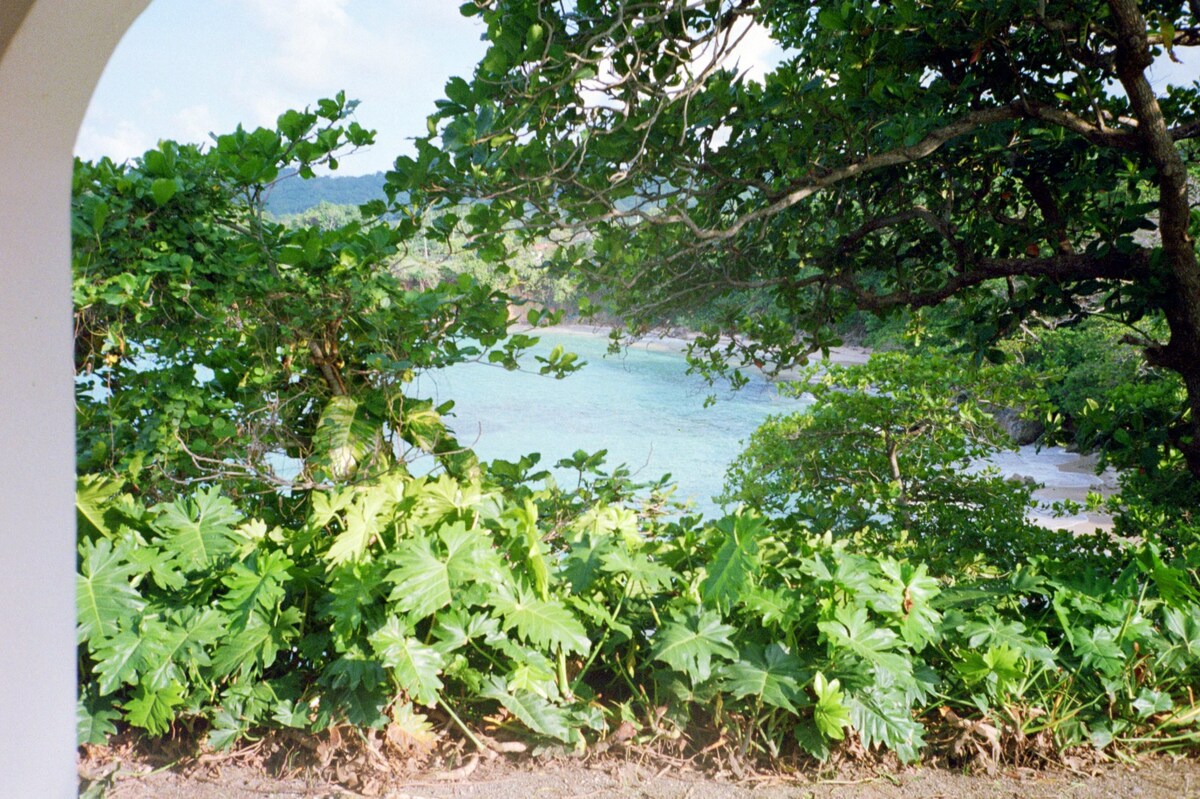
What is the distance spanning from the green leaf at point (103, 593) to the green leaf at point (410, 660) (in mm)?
460

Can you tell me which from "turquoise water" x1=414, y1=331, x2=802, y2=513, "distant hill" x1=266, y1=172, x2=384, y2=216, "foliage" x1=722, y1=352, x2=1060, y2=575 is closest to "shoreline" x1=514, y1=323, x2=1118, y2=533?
"turquoise water" x1=414, y1=331, x2=802, y2=513

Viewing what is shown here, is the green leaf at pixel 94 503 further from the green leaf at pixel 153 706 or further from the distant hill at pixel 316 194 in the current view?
the distant hill at pixel 316 194

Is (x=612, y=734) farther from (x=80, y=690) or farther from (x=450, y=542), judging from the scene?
(x=80, y=690)

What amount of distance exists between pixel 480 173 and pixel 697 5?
61 centimetres

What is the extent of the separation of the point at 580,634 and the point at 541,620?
74 mm

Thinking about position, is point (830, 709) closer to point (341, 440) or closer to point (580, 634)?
point (580, 634)

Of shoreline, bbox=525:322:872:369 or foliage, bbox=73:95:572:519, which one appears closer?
foliage, bbox=73:95:572:519

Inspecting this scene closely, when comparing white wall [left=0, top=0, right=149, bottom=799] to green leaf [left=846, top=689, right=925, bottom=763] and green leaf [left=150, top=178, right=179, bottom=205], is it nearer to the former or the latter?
green leaf [left=150, top=178, right=179, bottom=205]

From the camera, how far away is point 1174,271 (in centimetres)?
214

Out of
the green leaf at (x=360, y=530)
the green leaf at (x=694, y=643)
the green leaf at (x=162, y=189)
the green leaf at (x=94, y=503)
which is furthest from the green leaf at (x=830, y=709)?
the green leaf at (x=162, y=189)

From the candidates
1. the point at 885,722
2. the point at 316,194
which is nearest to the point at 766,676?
the point at 885,722

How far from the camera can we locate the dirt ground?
1526 millimetres

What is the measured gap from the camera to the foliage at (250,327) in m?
1.82

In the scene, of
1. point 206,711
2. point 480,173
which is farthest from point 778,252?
point 206,711
